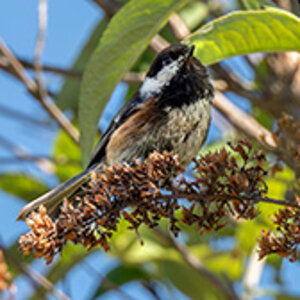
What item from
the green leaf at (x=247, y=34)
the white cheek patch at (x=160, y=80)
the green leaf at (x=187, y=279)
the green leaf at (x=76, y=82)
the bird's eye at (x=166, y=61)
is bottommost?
the green leaf at (x=187, y=279)

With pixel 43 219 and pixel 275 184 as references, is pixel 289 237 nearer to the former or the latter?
pixel 43 219

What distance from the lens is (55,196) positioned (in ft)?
7.78

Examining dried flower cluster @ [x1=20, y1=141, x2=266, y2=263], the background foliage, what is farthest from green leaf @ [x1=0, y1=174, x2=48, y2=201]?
dried flower cluster @ [x1=20, y1=141, x2=266, y2=263]

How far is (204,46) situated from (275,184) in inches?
48.5

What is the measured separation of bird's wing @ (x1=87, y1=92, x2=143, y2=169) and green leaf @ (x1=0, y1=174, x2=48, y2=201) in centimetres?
93

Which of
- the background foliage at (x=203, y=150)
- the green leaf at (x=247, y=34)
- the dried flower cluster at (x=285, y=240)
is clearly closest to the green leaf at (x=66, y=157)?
the background foliage at (x=203, y=150)

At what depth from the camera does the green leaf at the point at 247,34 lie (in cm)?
207

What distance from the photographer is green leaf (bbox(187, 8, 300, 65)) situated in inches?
81.4

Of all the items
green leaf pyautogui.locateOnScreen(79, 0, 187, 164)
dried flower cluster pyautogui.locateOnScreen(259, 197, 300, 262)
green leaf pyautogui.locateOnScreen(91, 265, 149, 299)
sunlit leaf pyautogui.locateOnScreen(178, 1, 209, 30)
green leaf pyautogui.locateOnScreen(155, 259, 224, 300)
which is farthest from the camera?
sunlit leaf pyautogui.locateOnScreen(178, 1, 209, 30)

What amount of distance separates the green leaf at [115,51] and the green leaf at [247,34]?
20cm

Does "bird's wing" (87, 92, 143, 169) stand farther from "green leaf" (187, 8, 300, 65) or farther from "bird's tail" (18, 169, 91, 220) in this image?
"green leaf" (187, 8, 300, 65)

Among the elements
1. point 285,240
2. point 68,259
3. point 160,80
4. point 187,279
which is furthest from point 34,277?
point 285,240

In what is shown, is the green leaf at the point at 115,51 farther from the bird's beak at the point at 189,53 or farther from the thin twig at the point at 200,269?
the thin twig at the point at 200,269

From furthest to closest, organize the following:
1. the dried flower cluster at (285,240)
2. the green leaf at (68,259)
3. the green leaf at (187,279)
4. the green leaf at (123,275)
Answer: the green leaf at (123,275) < the green leaf at (68,259) < the green leaf at (187,279) < the dried flower cluster at (285,240)
